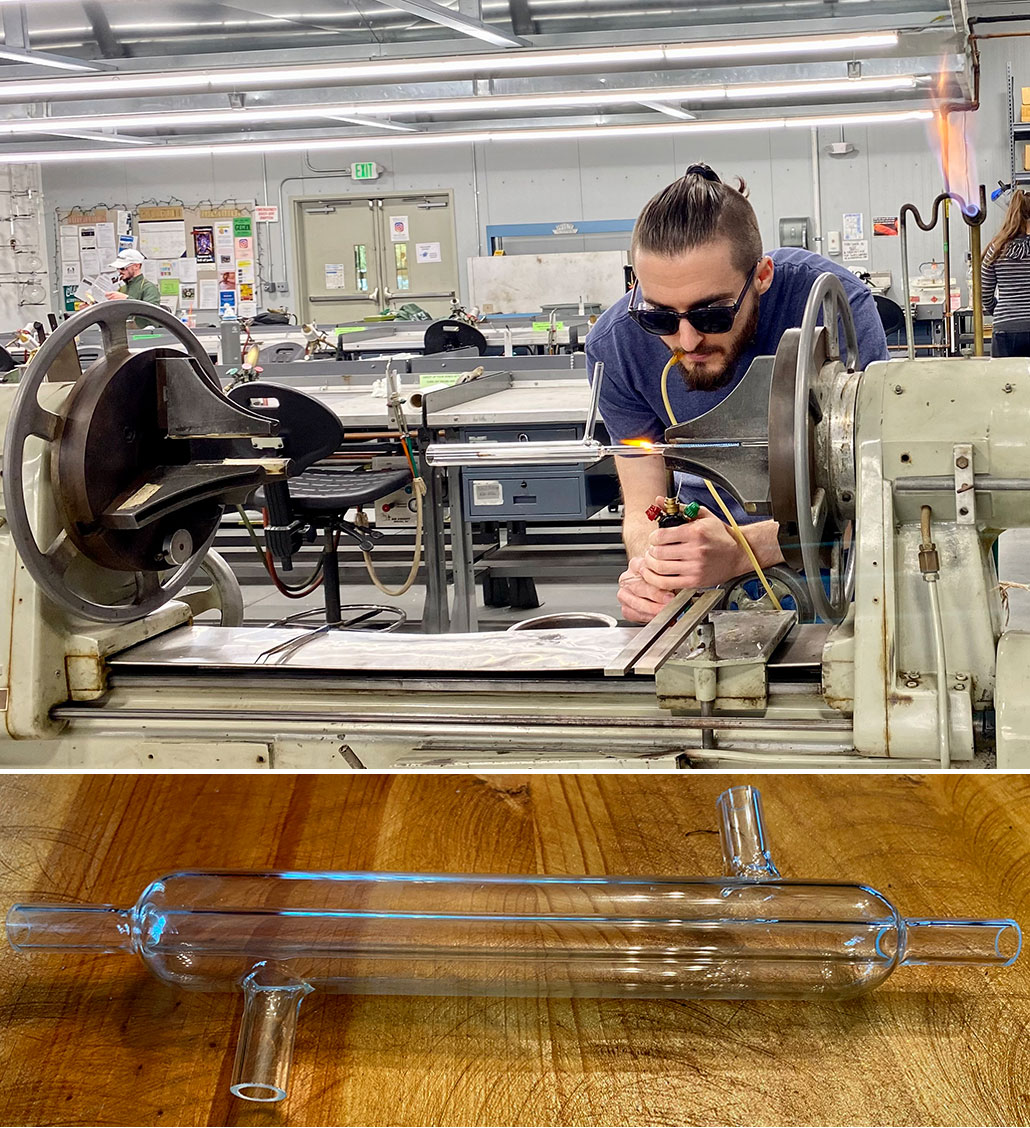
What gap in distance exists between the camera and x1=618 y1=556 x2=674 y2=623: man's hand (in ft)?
5.18

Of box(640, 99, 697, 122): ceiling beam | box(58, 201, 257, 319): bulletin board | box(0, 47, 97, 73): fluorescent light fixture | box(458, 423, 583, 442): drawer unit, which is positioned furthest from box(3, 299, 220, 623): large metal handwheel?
box(58, 201, 257, 319): bulletin board

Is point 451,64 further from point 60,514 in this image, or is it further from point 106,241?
point 106,241

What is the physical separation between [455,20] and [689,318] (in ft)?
15.6

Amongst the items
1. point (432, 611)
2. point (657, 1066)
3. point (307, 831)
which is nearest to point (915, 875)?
point (657, 1066)

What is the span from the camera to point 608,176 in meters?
9.71

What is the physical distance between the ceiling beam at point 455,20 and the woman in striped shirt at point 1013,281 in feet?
8.76

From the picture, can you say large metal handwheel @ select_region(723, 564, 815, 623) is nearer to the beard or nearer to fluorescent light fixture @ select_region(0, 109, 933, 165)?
the beard

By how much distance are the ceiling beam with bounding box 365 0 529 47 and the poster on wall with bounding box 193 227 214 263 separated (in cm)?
468

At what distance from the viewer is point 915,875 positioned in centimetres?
63

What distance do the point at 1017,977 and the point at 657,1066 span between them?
6.6 inches

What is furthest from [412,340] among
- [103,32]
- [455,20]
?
[103,32]

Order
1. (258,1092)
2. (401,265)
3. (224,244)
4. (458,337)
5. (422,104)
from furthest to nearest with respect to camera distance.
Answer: (224,244), (401,265), (422,104), (458,337), (258,1092)

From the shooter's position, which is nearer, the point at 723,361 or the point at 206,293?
the point at 723,361

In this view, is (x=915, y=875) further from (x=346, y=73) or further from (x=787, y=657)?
(x=346, y=73)
